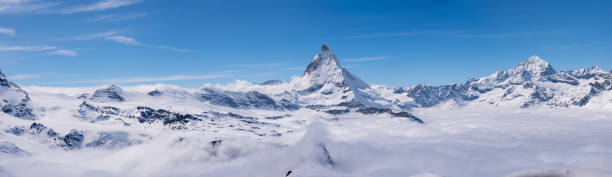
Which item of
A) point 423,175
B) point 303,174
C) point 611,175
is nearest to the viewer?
point 611,175

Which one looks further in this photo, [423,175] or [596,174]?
[423,175]

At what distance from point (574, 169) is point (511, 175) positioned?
366cm

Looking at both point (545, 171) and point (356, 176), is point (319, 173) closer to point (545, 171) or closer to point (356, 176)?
point (356, 176)

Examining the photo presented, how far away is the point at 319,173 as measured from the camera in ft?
186

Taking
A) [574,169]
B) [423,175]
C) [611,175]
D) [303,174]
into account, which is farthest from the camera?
[303,174]

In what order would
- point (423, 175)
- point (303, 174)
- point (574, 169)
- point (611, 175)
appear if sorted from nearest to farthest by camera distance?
point (611, 175)
point (574, 169)
point (423, 175)
point (303, 174)

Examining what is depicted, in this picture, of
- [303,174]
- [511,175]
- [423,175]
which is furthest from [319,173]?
[511,175]

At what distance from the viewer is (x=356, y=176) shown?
2308 inches

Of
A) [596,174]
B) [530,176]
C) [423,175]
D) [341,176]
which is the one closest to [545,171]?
[530,176]

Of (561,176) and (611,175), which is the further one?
(561,176)

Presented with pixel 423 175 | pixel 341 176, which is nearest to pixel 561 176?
pixel 423 175

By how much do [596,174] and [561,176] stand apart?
2218 mm

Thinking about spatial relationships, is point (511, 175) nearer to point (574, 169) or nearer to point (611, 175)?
point (574, 169)

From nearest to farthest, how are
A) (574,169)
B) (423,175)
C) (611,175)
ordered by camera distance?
(611,175), (574,169), (423,175)
